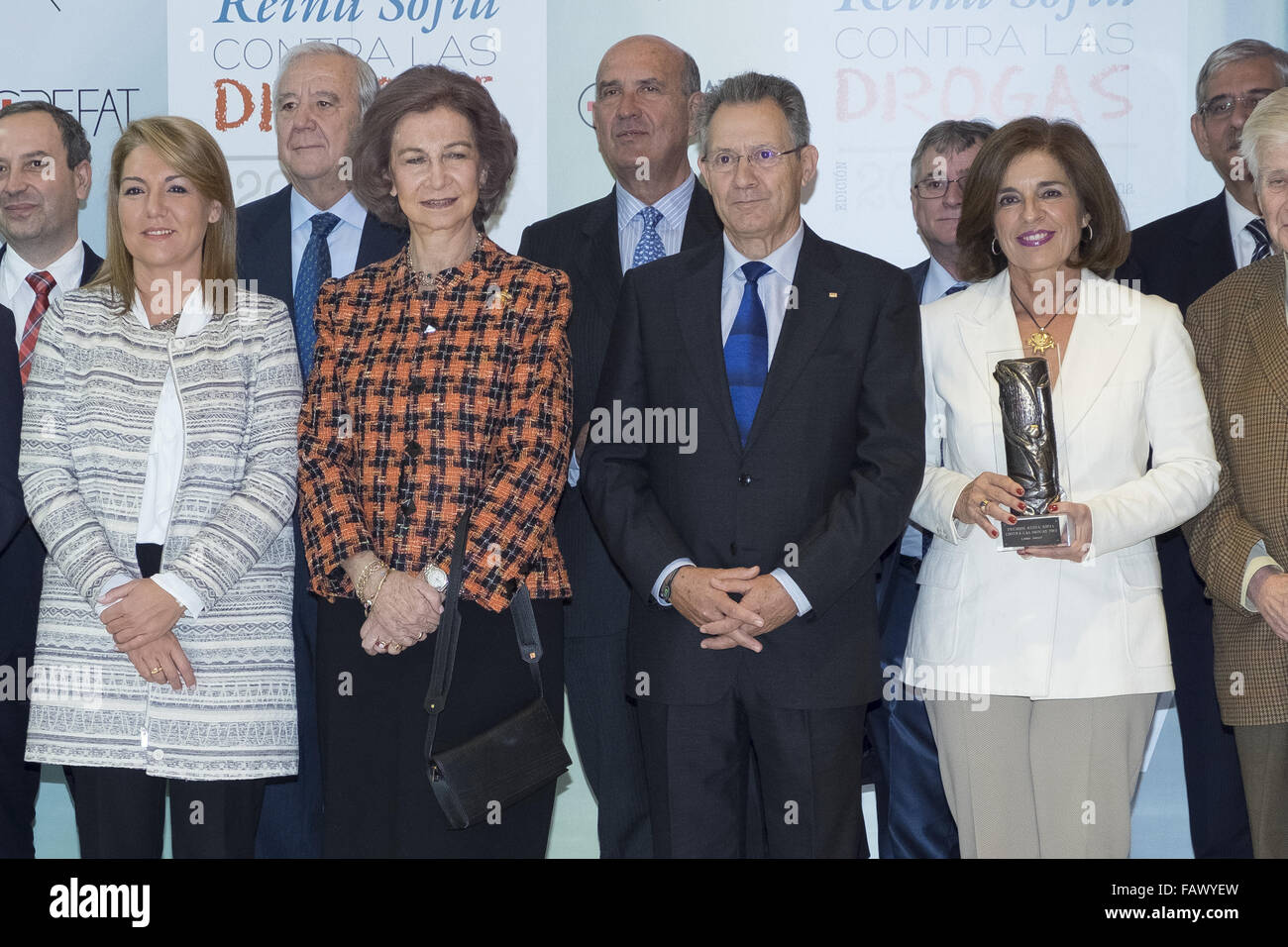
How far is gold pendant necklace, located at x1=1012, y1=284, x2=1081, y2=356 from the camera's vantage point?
11.3ft

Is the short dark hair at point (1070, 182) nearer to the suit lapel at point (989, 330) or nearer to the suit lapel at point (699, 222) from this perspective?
the suit lapel at point (989, 330)

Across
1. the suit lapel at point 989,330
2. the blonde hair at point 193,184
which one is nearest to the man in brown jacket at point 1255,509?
the suit lapel at point 989,330

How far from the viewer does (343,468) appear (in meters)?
3.41

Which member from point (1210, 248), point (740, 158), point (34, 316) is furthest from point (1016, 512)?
point (34, 316)

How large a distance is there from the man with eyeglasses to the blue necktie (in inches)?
50.2

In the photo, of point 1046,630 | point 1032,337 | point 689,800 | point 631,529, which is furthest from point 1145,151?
point 689,800

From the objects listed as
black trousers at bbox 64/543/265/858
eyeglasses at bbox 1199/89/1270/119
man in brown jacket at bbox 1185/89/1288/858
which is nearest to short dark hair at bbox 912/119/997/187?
eyeglasses at bbox 1199/89/1270/119

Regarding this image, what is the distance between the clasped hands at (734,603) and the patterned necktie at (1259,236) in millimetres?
2071

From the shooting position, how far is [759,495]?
3297 mm

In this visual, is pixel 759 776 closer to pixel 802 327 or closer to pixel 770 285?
pixel 802 327

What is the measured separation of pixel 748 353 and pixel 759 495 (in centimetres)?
36

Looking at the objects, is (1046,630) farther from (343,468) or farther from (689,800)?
(343,468)

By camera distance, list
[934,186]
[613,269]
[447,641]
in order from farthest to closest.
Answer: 1. [934,186]
2. [613,269]
3. [447,641]

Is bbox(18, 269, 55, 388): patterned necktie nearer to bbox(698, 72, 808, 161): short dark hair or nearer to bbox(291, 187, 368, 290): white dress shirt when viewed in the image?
bbox(291, 187, 368, 290): white dress shirt
